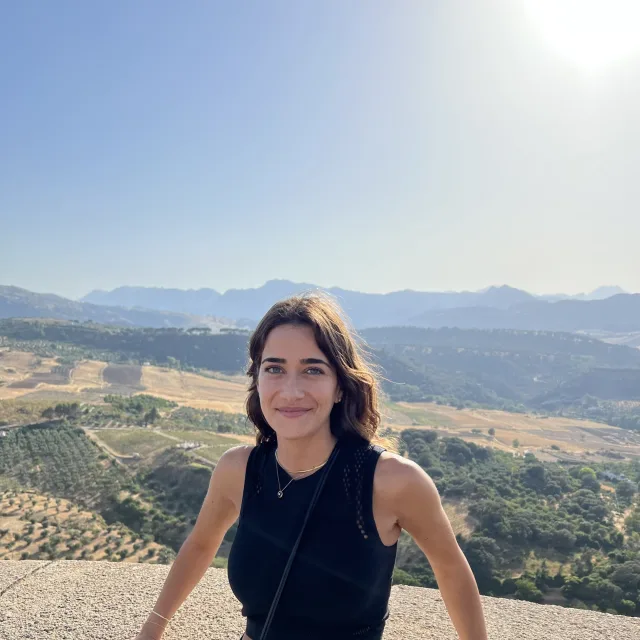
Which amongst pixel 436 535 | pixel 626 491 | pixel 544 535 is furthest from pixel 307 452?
pixel 626 491

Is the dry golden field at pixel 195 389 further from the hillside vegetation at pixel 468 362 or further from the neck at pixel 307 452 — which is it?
the neck at pixel 307 452

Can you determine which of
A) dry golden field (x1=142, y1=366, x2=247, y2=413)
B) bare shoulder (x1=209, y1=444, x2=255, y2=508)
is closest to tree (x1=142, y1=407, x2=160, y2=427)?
dry golden field (x1=142, y1=366, x2=247, y2=413)

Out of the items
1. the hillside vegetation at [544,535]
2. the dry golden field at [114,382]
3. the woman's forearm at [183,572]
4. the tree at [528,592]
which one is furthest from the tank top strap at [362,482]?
the dry golden field at [114,382]

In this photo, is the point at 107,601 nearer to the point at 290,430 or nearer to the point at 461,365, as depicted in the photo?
the point at 290,430

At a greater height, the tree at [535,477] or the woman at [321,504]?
the woman at [321,504]

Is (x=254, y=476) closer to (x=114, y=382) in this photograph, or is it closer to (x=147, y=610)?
(x=147, y=610)

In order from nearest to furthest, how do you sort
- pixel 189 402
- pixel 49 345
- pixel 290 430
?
pixel 290 430, pixel 189 402, pixel 49 345

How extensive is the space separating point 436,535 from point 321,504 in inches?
14.2

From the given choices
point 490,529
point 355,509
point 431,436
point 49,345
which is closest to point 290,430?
point 355,509

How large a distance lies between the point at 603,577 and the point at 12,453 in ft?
100

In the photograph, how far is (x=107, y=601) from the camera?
5.60m

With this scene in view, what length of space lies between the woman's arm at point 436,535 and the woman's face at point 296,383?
0.28 metres

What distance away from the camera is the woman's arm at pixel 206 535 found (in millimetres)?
1713

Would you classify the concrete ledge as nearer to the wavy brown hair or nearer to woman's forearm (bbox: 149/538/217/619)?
woman's forearm (bbox: 149/538/217/619)
